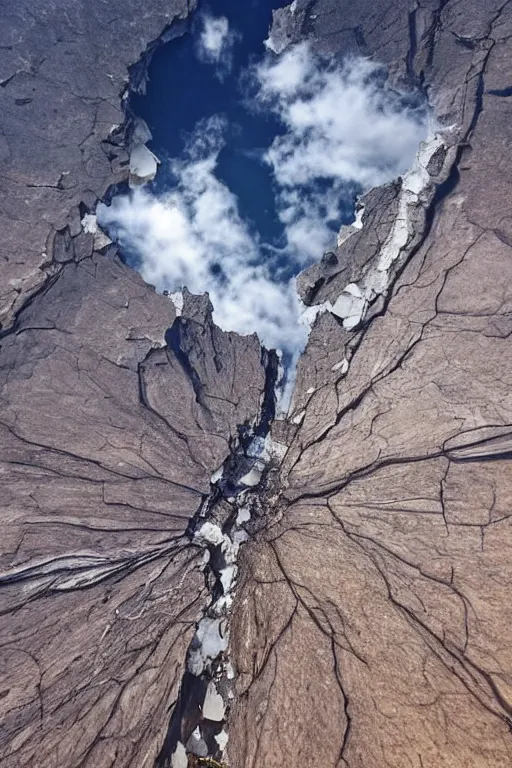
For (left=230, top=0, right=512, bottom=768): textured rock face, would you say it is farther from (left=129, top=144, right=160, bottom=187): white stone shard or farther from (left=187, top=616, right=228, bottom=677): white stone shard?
(left=129, top=144, right=160, bottom=187): white stone shard

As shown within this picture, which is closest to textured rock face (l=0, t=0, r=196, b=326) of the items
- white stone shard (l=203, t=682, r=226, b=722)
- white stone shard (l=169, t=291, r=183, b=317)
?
white stone shard (l=169, t=291, r=183, b=317)

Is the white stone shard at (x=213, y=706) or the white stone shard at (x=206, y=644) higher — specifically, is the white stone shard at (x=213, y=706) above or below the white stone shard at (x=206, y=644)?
below

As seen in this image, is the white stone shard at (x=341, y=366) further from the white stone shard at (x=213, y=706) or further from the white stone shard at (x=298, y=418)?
the white stone shard at (x=213, y=706)

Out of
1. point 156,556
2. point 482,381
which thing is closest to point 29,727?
point 156,556

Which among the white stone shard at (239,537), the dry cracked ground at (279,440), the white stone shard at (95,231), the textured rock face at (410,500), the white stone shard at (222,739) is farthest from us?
the white stone shard at (95,231)

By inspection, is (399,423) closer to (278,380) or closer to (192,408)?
(278,380)

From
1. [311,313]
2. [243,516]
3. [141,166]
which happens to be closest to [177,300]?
[311,313]

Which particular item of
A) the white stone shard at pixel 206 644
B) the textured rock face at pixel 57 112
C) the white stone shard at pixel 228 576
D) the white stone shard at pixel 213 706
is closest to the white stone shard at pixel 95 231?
the textured rock face at pixel 57 112
